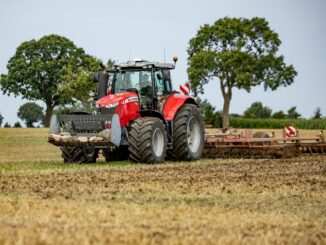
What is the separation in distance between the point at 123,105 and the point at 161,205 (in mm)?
8347

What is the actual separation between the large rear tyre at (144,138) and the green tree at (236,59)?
4665 cm

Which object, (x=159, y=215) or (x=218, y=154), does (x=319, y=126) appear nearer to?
(x=218, y=154)

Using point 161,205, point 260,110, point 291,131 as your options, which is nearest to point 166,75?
point 291,131

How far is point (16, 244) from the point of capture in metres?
6.63

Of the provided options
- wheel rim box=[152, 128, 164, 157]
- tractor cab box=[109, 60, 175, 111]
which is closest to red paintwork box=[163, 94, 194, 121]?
tractor cab box=[109, 60, 175, 111]

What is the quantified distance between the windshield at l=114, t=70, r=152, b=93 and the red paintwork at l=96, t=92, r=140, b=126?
383 millimetres

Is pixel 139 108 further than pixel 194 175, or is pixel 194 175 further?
pixel 139 108

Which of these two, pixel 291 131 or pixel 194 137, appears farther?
pixel 291 131

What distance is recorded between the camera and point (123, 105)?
1806 centimetres

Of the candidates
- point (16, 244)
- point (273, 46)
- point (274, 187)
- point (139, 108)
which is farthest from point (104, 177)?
point (273, 46)

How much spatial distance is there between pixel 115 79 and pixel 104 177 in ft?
16.8

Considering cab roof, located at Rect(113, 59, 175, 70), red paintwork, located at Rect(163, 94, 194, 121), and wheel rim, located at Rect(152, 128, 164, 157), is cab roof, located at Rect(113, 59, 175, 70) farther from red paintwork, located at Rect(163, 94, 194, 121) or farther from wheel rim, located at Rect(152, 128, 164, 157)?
→ wheel rim, located at Rect(152, 128, 164, 157)

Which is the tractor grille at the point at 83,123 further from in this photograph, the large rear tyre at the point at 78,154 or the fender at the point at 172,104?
the fender at the point at 172,104

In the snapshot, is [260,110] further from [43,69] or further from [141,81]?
[141,81]
